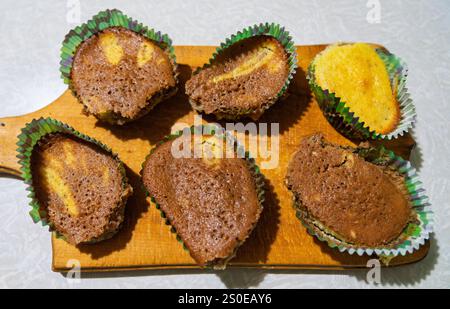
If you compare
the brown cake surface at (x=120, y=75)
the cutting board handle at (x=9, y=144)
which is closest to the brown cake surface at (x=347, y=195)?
the brown cake surface at (x=120, y=75)

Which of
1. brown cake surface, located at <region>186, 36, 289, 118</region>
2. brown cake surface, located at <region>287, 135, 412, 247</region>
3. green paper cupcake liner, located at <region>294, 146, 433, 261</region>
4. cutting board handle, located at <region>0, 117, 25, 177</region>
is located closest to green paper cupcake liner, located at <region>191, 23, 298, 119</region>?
brown cake surface, located at <region>186, 36, 289, 118</region>

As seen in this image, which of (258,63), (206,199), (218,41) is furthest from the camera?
(218,41)

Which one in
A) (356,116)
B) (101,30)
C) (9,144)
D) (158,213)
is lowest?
(158,213)

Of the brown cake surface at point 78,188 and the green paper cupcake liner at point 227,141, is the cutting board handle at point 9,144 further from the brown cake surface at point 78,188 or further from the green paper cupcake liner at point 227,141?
the green paper cupcake liner at point 227,141

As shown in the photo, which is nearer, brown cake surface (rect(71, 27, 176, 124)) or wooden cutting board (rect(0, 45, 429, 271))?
wooden cutting board (rect(0, 45, 429, 271))

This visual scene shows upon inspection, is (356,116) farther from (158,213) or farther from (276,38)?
(158,213)

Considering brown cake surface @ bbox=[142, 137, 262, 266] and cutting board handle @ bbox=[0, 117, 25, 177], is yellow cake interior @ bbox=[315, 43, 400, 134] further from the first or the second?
cutting board handle @ bbox=[0, 117, 25, 177]

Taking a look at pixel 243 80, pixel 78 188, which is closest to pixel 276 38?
pixel 243 80
